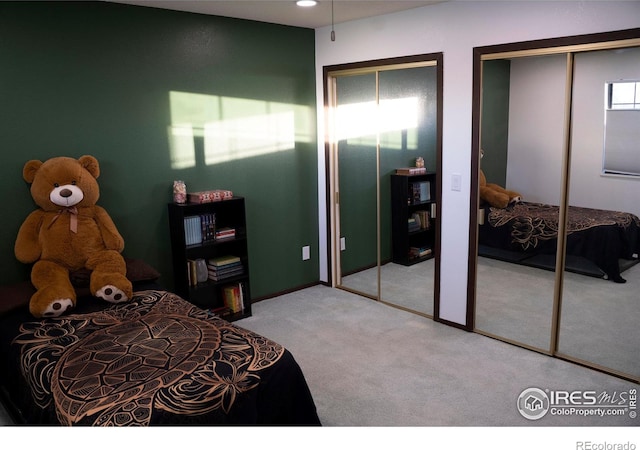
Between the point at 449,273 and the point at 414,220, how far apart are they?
50 centimetres

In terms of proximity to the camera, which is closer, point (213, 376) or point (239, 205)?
point (213, 376)

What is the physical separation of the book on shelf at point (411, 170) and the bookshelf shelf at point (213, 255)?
125cm

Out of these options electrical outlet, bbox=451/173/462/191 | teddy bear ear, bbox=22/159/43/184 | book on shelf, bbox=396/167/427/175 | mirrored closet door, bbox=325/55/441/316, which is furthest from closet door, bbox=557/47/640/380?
teddy bear ear, bbox=22/159/43/184

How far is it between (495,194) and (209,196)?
6.59 feet

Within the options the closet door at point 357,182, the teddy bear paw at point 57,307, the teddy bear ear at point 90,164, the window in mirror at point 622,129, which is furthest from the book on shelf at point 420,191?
the teddy bear paw at point 57,307

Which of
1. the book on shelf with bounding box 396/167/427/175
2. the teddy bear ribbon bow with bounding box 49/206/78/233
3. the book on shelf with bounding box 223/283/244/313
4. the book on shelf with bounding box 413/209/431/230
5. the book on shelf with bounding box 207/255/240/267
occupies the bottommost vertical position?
the book on shelf with bounding box 223/283/244/313

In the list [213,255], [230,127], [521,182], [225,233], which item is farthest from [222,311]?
[521,182]

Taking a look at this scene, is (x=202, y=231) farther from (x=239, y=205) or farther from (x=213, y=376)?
(x=213, y=376)

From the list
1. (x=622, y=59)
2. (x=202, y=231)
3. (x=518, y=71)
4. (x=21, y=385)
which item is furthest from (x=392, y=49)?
(x=21, y=385)

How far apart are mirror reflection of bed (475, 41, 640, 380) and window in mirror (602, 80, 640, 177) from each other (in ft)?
0.10

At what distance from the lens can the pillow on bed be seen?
2945mm

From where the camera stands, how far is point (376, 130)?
13.9 feet

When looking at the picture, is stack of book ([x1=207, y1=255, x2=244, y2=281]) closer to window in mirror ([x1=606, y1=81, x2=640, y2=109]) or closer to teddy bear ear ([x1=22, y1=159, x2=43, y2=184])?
teddy bear ear ([x1=22, y1=159, x2=43, y2=184])

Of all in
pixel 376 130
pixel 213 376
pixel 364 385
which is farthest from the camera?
pixel 376 130
